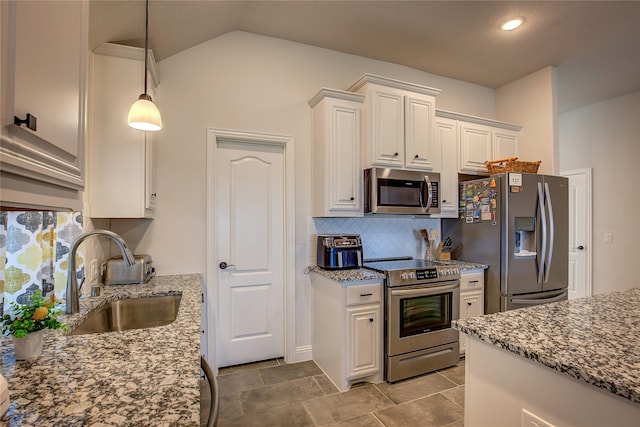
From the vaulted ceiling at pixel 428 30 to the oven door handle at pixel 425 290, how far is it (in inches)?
88.3

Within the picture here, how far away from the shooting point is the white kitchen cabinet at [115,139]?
196cm

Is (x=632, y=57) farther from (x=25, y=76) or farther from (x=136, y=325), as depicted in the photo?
(x=136, y=325)

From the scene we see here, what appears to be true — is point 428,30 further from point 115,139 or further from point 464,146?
point 115,139

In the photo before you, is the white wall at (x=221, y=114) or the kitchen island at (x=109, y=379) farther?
the white wall at (x=221, y=114)

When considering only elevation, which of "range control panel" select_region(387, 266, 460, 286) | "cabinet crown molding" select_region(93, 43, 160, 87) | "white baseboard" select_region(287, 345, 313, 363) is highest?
"cabinet crown molding" select_region(93, 43, 160, 87)

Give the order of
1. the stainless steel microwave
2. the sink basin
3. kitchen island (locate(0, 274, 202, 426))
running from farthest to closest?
the stainless steel microwave
the sink basin
kitchen island (locate(0, 274, 202, 426))

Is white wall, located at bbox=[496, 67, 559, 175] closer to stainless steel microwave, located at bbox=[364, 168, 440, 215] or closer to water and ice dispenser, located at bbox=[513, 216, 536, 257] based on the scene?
water and ice dispenser, located at bbox=[513, 216, 536, 257]

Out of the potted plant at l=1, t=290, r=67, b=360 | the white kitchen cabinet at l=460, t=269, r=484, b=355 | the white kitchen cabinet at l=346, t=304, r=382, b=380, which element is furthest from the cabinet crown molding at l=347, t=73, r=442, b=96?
the potted plant at l=1, t=290, r=67, b=360

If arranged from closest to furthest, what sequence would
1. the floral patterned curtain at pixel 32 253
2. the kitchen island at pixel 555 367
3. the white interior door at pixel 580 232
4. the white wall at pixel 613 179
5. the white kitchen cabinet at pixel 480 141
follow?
the kitchen island at pixel 555 367, the floral patterned curtain at pixel 32 253, the white kitchen cabinet at pixel 480 141, the white wall at pixel 613 179, the white interior door at pixel 580 232

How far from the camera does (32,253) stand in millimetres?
1480

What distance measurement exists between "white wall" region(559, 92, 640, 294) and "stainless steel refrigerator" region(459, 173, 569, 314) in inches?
65.2

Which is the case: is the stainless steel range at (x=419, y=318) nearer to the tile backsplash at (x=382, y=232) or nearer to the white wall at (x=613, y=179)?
the tile backsplash at (x=382, y=232)

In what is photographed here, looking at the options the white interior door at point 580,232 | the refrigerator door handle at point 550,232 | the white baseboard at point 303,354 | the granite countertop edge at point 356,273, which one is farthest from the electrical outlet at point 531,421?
the white interior door at point 580,232

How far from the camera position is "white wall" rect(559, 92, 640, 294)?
3.95m
